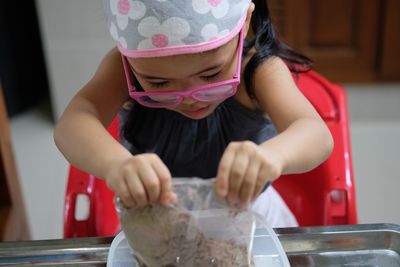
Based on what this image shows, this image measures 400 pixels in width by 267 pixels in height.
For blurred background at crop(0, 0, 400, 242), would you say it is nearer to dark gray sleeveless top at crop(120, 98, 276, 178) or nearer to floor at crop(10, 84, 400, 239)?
floor at crop(10, 84, 400, 239)

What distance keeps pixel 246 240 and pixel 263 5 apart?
236mm

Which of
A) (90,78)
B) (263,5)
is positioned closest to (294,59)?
(263,5)

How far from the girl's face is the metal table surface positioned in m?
0.14

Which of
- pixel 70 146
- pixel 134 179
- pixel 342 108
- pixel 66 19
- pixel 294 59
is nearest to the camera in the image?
pixel 134 179

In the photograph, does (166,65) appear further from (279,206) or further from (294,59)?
(279,206)

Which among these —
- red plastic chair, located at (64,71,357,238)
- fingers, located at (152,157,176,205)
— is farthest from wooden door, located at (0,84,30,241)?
fingers, located at (152,157,176,205)

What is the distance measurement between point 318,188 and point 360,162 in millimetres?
653

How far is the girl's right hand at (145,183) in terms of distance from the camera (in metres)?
0.34

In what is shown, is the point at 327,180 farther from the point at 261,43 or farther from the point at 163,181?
the point at 163,181

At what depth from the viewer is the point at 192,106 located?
→ 1.57 ft

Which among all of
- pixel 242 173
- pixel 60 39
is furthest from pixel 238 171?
pixel 60 39

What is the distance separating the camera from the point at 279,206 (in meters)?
0.69

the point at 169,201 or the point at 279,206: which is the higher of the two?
the point at 169,201

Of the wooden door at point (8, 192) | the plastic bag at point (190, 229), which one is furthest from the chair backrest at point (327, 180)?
the wooden door at point (8, 192)
